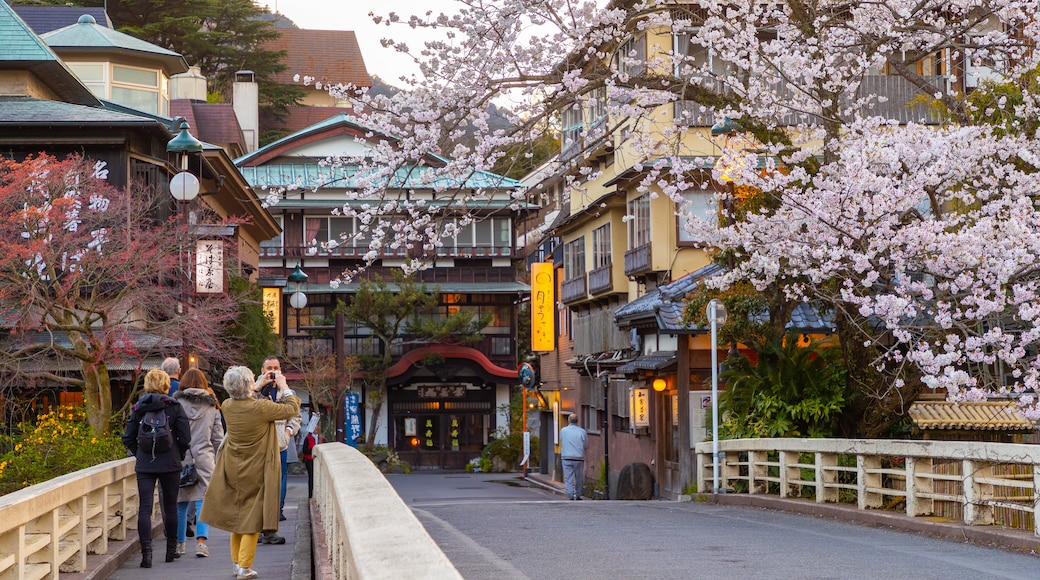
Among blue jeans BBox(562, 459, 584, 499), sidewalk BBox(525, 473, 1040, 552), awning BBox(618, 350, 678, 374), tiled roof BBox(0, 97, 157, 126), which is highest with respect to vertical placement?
tiled roof BBox(0, 97, 157, 126)

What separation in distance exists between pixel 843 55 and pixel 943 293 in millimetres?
3488

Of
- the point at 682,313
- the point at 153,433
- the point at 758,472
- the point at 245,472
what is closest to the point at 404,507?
the point at 245,472

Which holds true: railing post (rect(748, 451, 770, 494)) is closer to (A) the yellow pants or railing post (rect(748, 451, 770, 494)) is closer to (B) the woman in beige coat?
(A) the yellow pants

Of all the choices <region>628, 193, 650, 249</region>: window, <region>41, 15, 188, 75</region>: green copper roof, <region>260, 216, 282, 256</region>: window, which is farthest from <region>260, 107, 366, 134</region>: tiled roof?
<region>628, 193, 650, 249</region>: window

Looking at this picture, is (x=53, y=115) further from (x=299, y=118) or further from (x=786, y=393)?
(x=299, y=118)

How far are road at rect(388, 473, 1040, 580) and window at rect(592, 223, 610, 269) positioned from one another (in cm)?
1916

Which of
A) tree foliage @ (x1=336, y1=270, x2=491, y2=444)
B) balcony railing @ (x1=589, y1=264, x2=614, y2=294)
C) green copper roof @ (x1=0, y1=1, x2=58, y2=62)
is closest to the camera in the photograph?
green copper roof @ (x1=0, y1=1, x2=58, y2=62)

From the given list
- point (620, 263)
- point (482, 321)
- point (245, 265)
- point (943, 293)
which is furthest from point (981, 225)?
point (482, 321)

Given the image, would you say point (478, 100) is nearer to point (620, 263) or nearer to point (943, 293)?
point (943, 293)

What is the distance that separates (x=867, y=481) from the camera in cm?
1552

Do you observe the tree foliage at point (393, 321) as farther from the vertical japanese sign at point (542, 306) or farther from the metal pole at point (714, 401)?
the metal pole at point (714, 401)

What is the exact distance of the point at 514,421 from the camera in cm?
5197

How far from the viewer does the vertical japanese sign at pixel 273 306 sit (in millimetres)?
34750

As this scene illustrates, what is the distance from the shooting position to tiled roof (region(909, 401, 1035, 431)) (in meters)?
19.7
